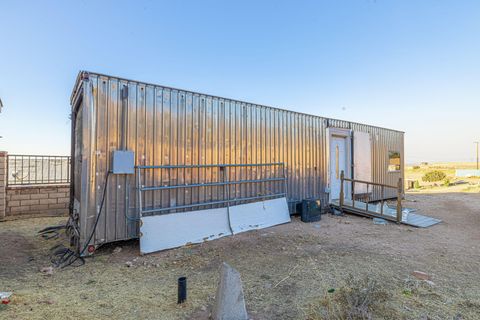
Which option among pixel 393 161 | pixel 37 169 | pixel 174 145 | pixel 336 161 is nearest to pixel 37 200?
pixel 37 169

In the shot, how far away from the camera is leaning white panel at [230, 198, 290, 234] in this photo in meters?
5.75

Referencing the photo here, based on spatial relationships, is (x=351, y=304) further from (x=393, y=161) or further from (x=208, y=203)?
(x=393, y=161)

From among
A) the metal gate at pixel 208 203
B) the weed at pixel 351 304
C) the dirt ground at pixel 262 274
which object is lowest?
the dirt ground at pixel 262 274

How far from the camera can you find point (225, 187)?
5.84m

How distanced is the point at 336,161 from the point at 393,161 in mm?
4537

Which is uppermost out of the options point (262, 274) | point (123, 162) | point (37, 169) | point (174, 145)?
point (174, 145)

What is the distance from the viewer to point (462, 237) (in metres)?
5.57

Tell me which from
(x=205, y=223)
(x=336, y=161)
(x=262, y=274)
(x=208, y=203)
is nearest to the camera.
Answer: (x=262, y=274)

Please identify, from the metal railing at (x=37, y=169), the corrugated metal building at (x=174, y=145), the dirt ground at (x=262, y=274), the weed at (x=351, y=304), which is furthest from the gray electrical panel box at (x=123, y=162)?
the metal railing at (x=37, y=169)

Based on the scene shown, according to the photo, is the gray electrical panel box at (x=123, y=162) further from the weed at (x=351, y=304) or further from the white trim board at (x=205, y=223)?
the weed at (x=351, y=304)

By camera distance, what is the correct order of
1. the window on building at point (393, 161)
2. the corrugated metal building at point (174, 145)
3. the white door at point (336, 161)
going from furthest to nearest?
the window on building at point (393, 161) < the white door at point (336, 161) < the corrugated metal building at point (174, 145)

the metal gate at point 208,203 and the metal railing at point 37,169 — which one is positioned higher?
the metal railing at point 37,169

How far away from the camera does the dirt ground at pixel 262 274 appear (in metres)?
2.47

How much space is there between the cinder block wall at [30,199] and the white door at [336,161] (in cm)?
892
